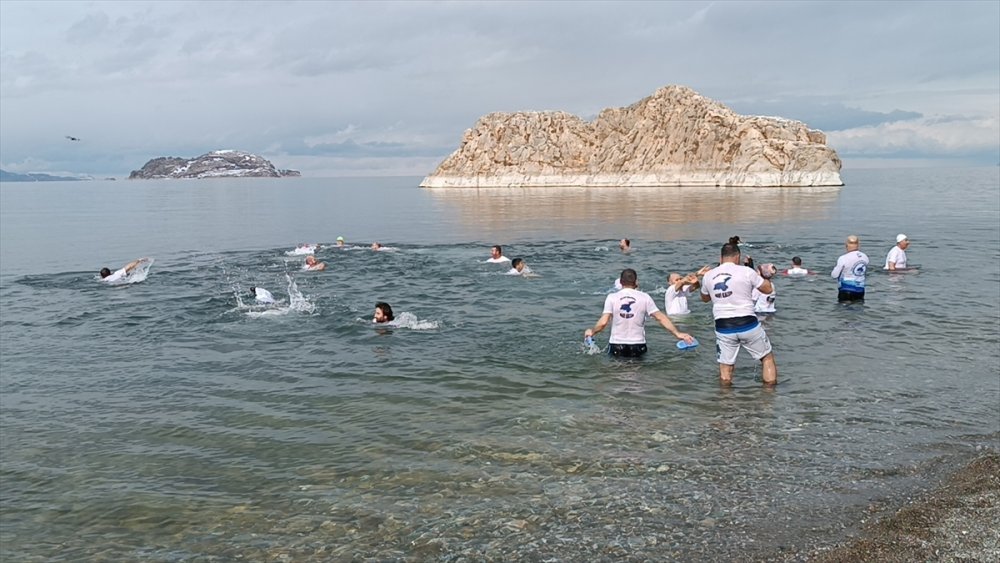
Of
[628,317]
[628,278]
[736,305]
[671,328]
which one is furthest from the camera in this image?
[628,317]

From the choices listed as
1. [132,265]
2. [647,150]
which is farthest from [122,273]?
[647,150]

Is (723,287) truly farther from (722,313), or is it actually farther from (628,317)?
(628,317)

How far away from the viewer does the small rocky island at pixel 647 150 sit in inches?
4838

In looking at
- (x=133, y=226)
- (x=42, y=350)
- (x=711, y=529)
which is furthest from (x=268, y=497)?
(x=133, y=226)

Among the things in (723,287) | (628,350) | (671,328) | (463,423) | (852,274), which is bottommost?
(463,423)

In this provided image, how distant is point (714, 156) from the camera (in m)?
135

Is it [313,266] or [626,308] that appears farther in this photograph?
[313,266]

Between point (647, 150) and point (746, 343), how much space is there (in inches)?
5699

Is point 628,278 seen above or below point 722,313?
above

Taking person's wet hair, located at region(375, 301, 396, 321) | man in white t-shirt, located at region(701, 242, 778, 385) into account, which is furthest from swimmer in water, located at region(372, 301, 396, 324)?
man in white t-shirt, located at region(701, 242, 778, 385)

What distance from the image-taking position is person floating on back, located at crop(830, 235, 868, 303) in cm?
1842

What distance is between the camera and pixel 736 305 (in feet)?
37.0

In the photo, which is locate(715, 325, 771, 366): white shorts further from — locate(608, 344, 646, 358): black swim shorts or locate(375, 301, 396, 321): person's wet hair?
locate(375, 301, 396, 321): person's wet hair

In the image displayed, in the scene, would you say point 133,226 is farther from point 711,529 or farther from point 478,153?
point 478,153
